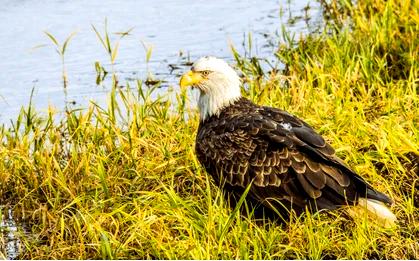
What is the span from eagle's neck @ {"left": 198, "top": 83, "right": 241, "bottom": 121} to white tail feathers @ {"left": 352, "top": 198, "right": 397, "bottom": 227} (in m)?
1.23

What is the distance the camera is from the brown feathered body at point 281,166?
6.19 m

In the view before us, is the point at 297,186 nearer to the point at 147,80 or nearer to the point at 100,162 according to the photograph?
the point at 100,162

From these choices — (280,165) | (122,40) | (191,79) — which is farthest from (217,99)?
(122,40)

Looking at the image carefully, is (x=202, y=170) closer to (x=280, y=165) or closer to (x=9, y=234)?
(x=280, y=165)

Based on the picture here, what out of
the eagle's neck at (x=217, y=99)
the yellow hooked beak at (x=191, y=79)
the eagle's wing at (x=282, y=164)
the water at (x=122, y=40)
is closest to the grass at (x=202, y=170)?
the eagle's wing at (x=282, y=164)

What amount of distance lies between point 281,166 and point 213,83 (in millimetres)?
952

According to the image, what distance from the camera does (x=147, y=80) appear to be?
953 cm

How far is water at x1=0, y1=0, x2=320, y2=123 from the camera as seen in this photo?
374 inches

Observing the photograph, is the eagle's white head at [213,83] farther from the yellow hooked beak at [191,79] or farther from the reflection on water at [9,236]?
the reflection on water at [9,236]

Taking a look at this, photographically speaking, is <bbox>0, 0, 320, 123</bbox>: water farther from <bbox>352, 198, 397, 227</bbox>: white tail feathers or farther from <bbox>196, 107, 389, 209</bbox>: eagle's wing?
<bbox>352, 198, 397, 227</bbox>: white tail feathers

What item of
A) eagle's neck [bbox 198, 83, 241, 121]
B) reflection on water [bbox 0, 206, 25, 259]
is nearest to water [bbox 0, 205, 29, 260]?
reflection on water [bbox 0, 206, 25, 259]

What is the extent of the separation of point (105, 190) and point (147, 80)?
9.72ft

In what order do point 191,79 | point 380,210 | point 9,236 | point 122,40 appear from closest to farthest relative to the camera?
point 380,210 < point 9,236 < point 191,79 < point 122,40

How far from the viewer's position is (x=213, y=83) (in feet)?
22.7
